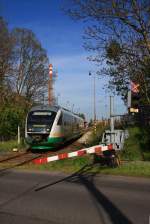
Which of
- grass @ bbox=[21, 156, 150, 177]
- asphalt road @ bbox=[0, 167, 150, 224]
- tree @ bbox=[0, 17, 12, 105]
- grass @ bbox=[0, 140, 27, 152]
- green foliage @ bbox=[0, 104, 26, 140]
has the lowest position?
asphalt road @ bbox=[0, 167, 150, 224]

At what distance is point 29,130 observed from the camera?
26.5 m

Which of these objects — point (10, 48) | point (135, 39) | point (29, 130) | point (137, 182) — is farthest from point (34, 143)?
point (10, 48)

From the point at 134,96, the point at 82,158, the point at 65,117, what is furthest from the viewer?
the point at 65,117

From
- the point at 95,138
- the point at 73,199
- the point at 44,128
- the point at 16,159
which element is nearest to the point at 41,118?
the point at 44,128

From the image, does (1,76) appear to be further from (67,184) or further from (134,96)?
(67,184)

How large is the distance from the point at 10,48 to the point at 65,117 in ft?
76.8

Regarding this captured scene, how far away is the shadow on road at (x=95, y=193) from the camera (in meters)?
7.85

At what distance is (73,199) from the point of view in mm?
9711

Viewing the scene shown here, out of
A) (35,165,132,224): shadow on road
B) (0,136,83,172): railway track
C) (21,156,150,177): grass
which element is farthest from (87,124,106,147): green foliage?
(35,165,132,224): shadow on road

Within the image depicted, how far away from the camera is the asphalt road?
25.8 ft

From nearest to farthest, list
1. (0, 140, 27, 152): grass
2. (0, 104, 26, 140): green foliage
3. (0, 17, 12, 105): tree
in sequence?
(0, 140, 27, 152): grass → (0, 104, 26, 140): green foliage → (0, 17, 12, 105): tree

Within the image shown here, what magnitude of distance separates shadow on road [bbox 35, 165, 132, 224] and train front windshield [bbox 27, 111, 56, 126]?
10.0m

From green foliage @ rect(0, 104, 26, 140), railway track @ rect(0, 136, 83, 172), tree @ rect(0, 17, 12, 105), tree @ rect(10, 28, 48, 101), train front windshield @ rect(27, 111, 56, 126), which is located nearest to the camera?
railway track @ rect(0, 136, 83, 172)

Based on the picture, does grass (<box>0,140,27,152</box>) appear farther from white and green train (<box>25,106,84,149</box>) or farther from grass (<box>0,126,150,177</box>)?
grass (<box>0,126,150,177</box>)
